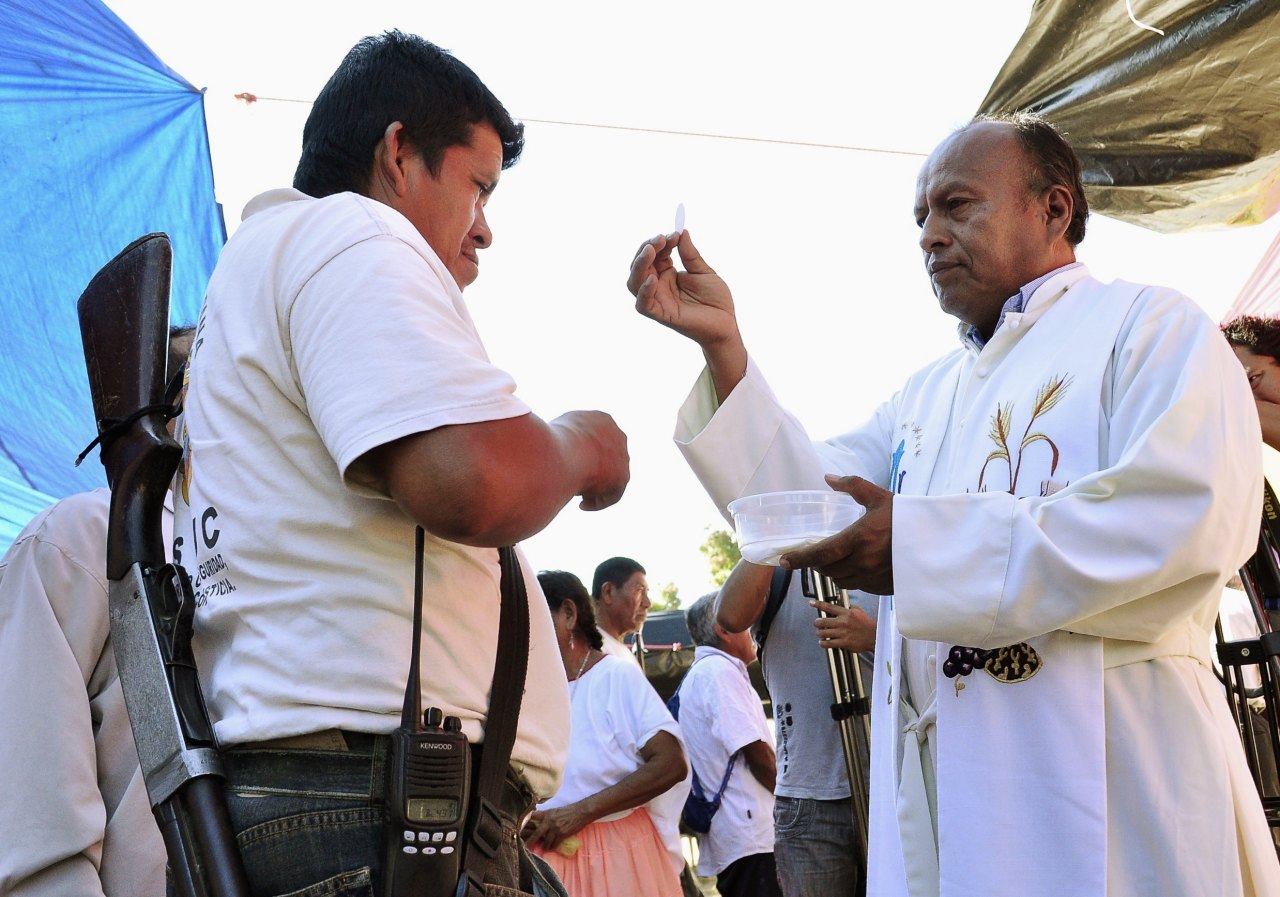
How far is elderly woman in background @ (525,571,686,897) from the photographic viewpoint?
4723mm

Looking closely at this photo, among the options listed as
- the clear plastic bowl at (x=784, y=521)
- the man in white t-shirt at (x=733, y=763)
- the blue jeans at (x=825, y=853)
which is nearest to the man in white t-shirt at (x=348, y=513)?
the clear plastic bowl at (x=784, y=521)

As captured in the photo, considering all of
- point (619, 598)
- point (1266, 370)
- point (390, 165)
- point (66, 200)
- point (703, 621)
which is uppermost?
point (66, 200)

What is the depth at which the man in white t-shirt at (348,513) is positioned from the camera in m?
1.35

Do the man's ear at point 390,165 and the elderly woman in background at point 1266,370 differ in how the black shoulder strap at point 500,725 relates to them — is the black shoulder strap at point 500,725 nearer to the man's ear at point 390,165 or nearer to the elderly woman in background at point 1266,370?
the man's ear at point 390,165

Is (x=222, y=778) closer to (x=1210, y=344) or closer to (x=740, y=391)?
(x=740, y=391)

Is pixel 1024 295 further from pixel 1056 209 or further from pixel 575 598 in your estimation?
pixel 575 598

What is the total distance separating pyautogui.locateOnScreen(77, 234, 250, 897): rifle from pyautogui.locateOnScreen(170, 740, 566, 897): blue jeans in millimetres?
26

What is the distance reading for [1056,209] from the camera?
2.74 metres

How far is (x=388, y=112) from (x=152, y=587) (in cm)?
85

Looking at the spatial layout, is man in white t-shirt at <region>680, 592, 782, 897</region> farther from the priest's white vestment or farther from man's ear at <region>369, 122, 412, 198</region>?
man's ear at <region>369, 122, 412, 198</region>

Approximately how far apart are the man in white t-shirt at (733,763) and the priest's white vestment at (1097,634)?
3.10m

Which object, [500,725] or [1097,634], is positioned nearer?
[500,725]

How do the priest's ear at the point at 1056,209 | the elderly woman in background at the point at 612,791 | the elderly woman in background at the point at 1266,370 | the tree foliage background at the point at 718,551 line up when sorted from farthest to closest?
1. the tree foliage background at the point at 718,551
2. the elderly woman in background at the point at 612,791
3. the elderly woman in background at the point at 1266,370
4. the priest's ear at the point at 1056,209

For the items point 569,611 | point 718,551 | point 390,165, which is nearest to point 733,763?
point 569,611
